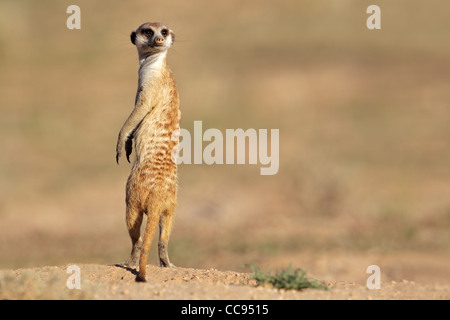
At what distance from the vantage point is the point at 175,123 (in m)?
8.17

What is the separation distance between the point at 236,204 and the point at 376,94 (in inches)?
466

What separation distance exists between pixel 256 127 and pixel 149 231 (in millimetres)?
18200

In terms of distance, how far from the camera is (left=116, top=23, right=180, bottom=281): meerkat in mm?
7859

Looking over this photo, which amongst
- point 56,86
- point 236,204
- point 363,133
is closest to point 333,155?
point 363,133

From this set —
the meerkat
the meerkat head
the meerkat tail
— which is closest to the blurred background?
the meerkat head

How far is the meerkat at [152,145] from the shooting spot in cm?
786

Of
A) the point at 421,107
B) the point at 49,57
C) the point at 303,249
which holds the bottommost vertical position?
the point at 303,249

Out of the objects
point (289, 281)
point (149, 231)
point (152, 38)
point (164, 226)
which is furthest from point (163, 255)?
point (152, 38)

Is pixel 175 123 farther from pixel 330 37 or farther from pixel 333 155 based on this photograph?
pixel 330 37

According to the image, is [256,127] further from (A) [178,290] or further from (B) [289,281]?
(A) [178,290]

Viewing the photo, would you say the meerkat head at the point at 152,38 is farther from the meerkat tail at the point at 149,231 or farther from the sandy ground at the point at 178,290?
the sandy ground at the point at 178,290

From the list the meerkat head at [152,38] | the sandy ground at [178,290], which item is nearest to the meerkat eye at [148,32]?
the meerkat head at [152,38]

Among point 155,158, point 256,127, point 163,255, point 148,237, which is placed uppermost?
point 256,127

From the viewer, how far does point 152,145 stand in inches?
314
